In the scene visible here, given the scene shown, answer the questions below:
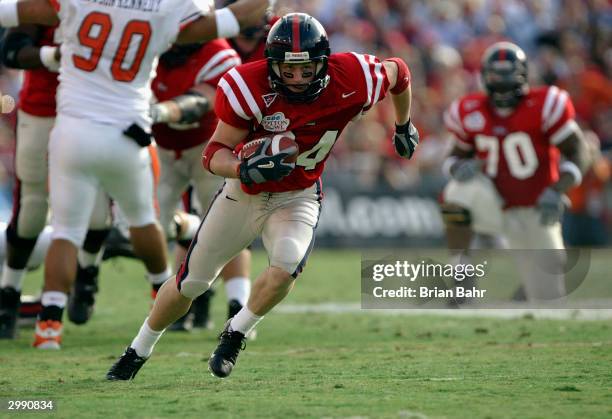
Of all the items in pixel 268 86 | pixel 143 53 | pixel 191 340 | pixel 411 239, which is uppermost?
pixel 268 86

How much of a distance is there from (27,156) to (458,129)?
3.55 m

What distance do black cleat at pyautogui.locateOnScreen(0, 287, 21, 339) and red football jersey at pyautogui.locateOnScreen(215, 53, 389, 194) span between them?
2.26 metres

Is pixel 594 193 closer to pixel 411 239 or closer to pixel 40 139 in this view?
pixel 411 239

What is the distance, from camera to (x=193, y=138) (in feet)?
23.4

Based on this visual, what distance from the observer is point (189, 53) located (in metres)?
7.06

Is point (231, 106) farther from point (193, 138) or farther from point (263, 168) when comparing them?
point (193, 138)

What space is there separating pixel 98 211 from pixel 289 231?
7.22 feet

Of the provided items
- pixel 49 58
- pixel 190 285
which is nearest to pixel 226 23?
pixel 49 58

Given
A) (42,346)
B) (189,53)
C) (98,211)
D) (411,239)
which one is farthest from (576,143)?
(411,239)

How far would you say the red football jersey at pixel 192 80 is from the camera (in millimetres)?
6996

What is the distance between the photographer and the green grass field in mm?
4277

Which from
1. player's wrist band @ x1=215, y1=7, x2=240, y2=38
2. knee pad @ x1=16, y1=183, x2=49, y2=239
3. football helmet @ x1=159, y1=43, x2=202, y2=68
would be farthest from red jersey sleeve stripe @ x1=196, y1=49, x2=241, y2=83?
knee pad @ x1=16, y1=183, x2=49, y2=239

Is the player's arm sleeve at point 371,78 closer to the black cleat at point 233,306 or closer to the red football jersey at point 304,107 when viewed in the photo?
the red football jersey at point 304,107

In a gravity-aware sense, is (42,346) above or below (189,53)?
below
